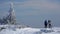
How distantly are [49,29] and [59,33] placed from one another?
1071mm

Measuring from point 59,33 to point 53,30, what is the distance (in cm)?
79

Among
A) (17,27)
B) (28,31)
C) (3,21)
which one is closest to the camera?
(28,31)

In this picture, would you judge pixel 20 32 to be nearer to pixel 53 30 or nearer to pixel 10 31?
pixel 10 31

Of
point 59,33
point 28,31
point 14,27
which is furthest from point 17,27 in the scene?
A: point 59,33

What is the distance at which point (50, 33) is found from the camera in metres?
27.4

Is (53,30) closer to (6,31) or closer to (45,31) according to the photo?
(45,31)

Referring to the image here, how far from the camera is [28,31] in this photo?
2711 centimetres

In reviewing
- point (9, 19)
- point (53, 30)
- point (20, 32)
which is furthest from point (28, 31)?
point (9, 19)

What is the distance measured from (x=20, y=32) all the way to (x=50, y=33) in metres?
2.77

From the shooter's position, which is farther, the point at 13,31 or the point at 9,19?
the point at 9,19

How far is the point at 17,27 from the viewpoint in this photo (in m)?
28.9

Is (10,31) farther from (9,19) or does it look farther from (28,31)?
(9,19)

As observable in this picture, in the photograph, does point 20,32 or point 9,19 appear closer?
point 20,32

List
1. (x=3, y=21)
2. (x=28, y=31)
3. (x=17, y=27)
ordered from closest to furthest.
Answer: (x=28, y=31), (x=17, y=27), (x=3, y=21)
